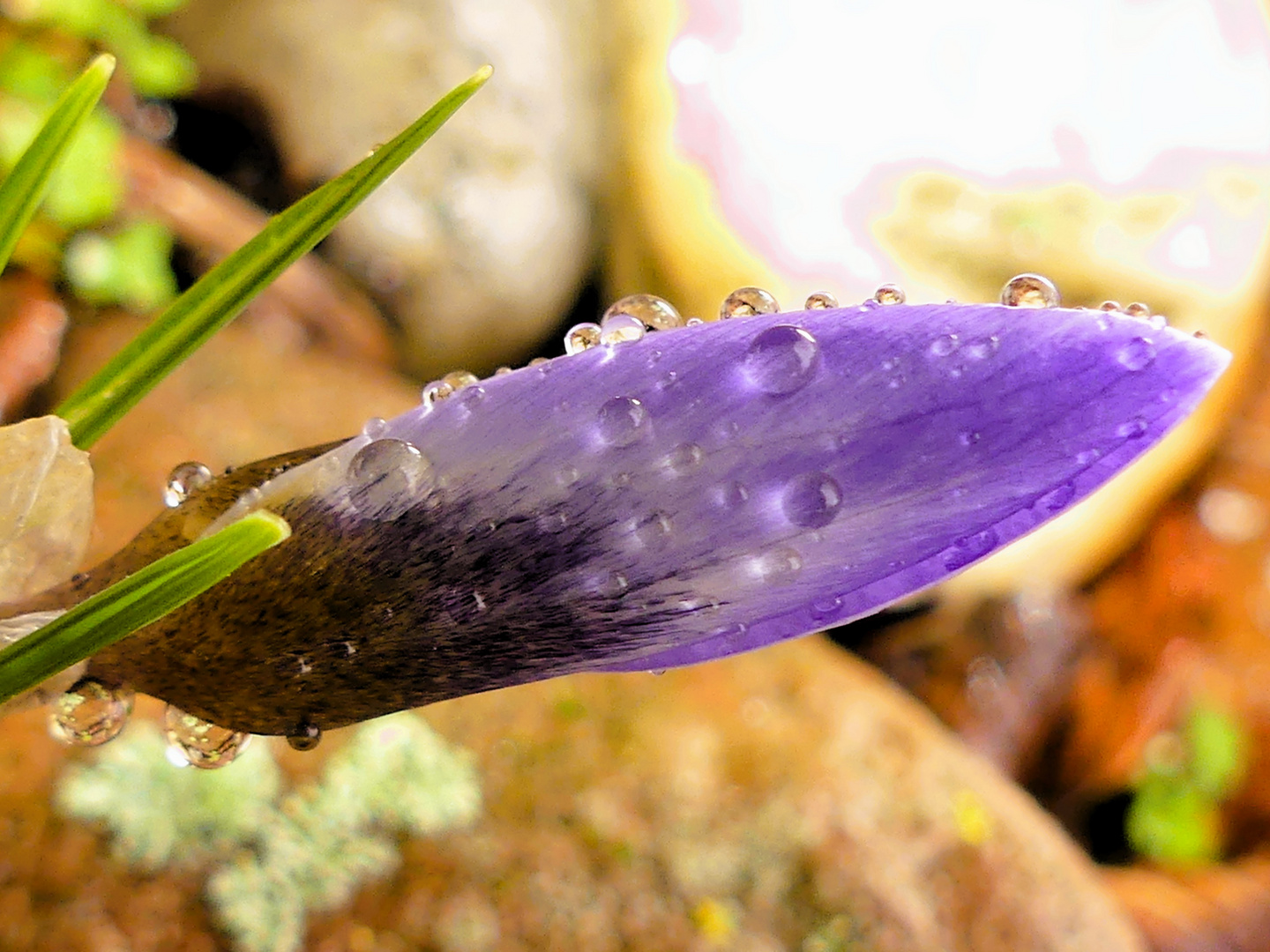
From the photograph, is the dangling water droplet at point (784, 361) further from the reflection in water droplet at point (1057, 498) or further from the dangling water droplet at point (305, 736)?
the dangling water droplet at point (305, 736)

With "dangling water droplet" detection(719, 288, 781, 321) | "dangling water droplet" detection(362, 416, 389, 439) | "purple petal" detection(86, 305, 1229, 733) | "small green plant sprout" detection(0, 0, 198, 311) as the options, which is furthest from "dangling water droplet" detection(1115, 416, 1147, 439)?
"small green plant sprout" detection(0, 0, 198, 311)

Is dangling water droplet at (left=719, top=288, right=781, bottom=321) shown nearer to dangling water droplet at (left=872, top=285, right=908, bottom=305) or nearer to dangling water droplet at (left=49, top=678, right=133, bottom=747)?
dangling water droplet at (left=872, top=285, right=908, bottom=305)

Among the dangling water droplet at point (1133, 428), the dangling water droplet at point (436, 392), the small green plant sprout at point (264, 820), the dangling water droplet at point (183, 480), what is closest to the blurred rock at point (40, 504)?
the dangling water droplet at point (183, 480)

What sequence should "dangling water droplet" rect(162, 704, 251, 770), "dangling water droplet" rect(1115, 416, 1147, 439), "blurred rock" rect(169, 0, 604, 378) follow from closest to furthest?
"dangling water droplet" rect(1115, 416, 1147, 439)
"dangling water droplet" rect(162, 704, 251, 770)
"blurred rock" rect(169, 0, 604, 378)

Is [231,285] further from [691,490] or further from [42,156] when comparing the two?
[691,490]

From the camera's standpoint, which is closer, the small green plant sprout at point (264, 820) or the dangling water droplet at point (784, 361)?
the dangling water droplet at point (784, 361)

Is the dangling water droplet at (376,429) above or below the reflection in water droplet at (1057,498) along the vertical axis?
below

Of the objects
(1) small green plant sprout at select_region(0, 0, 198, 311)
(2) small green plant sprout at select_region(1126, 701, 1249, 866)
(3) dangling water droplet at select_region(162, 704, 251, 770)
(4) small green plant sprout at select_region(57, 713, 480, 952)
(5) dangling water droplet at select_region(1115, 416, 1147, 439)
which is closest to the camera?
(5) dangling water droplet at select_region(1115, 416, 1147, 439)

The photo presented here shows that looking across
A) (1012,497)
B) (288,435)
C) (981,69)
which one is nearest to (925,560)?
(1012,497)
